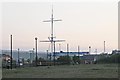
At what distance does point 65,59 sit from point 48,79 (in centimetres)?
7261

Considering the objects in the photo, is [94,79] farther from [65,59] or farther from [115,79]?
[65,59]

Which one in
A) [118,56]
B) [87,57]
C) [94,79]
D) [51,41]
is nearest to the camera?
[94,79]

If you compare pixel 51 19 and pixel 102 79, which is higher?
pixel 51 19

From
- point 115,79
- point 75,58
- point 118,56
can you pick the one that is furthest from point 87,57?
point 115,79

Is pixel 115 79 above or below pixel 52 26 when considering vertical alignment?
below

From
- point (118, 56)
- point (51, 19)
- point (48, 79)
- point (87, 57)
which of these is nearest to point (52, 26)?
point (51, 19)

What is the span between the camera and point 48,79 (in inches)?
888

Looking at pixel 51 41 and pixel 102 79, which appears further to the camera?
pixel 51 41

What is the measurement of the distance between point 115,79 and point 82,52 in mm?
128549

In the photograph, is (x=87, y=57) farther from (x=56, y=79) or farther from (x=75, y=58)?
(x=56, y=79)

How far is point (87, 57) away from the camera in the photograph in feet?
475

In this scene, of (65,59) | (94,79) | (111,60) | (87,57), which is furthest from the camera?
(87,57)

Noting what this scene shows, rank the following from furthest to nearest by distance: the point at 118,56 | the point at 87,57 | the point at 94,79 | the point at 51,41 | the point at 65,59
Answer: the point at 87,57 < the point at 51,41 < the point at 65,59 < the point at 118,56 < the point at 94,79

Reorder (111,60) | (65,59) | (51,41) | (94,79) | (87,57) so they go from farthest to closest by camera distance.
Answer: (87,57) → (51,41) → (65,59) → (111,60) → (94,79)
